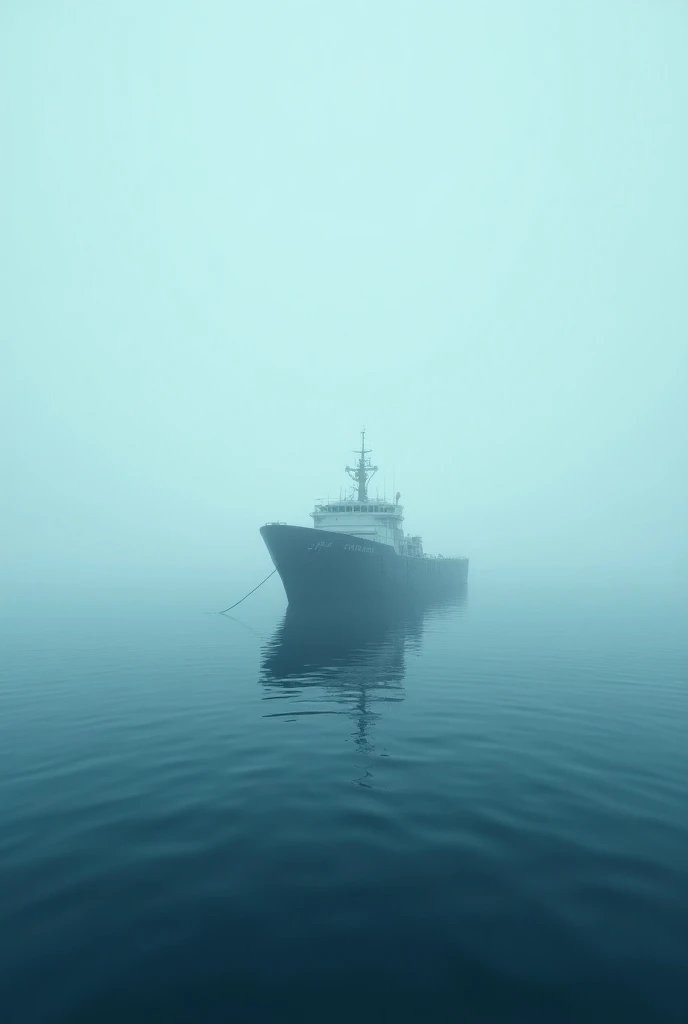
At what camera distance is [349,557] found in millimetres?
39594

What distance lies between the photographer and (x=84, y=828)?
354 inches

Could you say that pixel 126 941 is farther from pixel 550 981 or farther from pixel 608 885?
pixel 608 885

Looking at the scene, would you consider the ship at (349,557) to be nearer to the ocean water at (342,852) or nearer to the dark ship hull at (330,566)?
the dark ship hull at (330,566)

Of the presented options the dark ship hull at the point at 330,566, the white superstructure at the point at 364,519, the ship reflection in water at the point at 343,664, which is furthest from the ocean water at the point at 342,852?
the white superstructure at the point at 364,519

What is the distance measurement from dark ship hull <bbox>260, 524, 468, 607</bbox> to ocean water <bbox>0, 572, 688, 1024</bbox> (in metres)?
18.6

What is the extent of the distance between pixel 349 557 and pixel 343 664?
1682cm

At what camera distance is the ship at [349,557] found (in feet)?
126

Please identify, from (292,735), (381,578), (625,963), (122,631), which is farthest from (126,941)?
(381,578)

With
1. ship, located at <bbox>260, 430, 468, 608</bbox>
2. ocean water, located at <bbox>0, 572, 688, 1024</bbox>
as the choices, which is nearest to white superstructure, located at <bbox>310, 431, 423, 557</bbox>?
ship, located at <bbox>260, 430, 468, 608</bbox>

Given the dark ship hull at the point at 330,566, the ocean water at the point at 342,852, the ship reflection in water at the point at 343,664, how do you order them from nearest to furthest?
the ocean water at the point at 342,852 < the ship reflection in water at the point at 343,664 < the dark ship hull at the point at 330,566

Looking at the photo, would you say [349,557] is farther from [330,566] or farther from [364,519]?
[364,519]

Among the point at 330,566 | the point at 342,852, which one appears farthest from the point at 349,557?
the point at 342,852

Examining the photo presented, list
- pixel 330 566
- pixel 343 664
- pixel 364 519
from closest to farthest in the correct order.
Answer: pixel 343 664 < pixel 330 566 < pixel 364 519

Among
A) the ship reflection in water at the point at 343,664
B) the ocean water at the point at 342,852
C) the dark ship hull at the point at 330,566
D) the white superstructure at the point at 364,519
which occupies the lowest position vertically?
the ocean water at the point at 342,852
